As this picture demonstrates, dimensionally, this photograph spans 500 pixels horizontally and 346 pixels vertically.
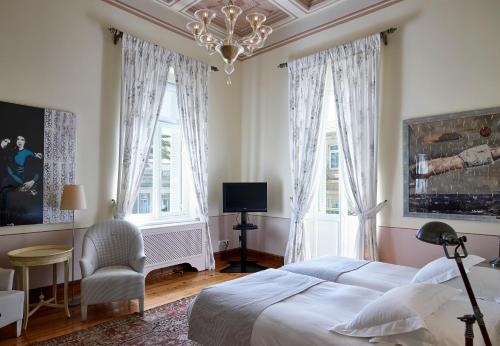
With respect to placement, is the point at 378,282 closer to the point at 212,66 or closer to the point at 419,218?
the point at 419,218

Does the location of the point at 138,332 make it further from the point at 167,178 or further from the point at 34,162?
the point at 167,178

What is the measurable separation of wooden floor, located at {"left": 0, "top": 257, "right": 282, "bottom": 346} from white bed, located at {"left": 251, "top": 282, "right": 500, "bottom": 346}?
2041mm

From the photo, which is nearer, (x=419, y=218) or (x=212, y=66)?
(x=419, y=218)

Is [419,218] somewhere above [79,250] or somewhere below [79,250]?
above

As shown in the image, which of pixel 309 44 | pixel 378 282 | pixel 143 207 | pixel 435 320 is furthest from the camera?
pixel 309 44

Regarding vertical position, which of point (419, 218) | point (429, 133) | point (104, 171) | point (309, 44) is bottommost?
point (419, 218)

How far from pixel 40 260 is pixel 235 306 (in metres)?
2.09

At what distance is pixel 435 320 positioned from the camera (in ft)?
5.78

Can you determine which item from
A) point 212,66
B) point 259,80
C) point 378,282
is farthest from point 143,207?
point 378,282

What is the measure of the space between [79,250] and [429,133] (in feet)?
14.5

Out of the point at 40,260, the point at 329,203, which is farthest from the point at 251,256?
the point at 40,260

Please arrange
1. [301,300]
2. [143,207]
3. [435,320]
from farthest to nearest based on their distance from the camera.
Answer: [143,207] → [301,300] → [435,320]

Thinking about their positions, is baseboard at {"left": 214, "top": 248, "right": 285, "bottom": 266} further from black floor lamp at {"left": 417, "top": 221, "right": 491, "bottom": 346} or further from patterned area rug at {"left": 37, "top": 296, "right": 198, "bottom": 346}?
black floor lamp at {"left": 417, "top": 221, "right": 491, "bottom": 346}

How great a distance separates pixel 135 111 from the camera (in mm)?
4348
